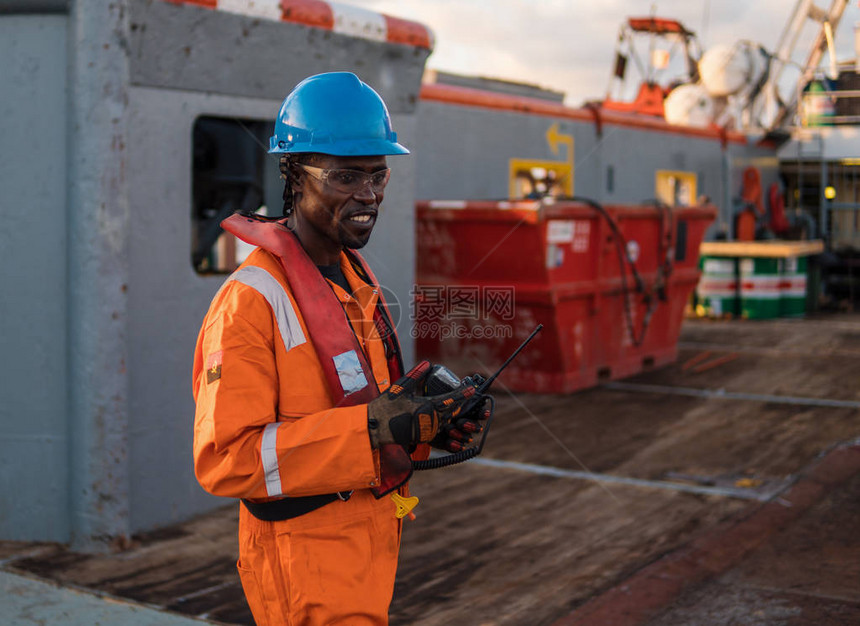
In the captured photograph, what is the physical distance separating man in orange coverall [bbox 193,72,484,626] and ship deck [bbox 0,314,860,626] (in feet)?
6.51

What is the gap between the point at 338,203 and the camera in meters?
2.26

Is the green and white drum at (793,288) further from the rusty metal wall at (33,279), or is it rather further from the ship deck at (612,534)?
the rusty metal wall at (33,279)

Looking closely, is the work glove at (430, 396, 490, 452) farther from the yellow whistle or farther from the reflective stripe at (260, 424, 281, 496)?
the reflective stripe at (260, 424, 281, 496)

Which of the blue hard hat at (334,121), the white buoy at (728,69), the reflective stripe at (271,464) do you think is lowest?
the reflective stripe at (271,464)

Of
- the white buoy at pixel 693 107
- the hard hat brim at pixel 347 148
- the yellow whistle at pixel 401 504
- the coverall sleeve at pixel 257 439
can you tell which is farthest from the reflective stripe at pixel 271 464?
the white buoy at pixel 693 107

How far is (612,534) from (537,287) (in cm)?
371

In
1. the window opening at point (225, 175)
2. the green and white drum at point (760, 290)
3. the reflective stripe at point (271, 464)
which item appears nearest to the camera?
the reflective stripe at point (271, 464)

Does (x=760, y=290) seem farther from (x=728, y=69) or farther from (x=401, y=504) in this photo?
(x=401, y=504)

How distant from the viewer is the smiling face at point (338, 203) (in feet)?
7.38

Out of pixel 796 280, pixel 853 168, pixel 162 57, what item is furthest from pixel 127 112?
pixel 853 168

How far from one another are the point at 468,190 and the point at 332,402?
9595mm

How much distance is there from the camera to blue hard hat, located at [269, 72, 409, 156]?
2.23m

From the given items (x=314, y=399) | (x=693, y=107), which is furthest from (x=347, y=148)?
(x=693, y=107)

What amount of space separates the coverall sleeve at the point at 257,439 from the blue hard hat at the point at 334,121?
46 centimetres
